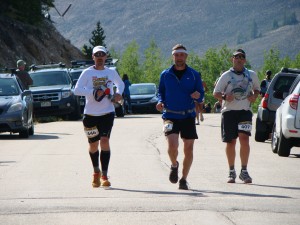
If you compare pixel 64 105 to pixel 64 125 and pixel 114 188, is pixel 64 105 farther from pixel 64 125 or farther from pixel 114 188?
pixel 114 188

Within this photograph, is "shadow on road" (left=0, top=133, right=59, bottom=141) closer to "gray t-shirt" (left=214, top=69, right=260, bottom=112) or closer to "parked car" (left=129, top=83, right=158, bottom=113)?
"gray t-shirt" (left=214, top=69, right=260, bottom=112)

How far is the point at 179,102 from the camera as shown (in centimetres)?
1313

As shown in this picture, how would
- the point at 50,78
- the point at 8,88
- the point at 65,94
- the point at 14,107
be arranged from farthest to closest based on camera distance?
the point at 50,78 < the point at 65,94 < the point at 8,88 < the point at 14,107

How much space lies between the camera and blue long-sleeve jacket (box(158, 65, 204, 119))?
13086 mm

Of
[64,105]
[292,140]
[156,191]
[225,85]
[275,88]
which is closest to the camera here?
[156,191]

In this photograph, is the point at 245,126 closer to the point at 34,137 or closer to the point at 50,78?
the point at 34,137

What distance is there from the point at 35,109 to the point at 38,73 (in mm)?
2306

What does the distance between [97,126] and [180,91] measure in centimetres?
120

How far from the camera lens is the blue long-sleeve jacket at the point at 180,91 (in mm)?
13086

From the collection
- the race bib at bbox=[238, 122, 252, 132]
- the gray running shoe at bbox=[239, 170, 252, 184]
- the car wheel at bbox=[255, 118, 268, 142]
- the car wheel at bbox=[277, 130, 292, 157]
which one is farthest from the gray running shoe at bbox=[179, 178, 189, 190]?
the car wheel at bbox=[255, 118, 268, 142]

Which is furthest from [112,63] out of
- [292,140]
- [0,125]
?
[292,140]

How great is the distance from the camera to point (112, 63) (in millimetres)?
40938

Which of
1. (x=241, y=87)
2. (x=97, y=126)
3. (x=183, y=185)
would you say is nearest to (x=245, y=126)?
(x=241, y=87)

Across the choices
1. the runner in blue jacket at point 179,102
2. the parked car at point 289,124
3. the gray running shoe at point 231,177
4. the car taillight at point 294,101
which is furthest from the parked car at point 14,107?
the runner in blue jacket at point 179,102
